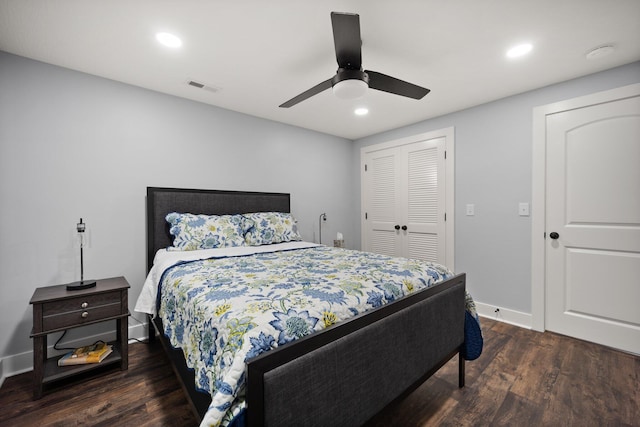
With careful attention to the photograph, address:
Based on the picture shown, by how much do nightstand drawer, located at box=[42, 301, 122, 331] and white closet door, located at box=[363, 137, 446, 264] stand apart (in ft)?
10.7

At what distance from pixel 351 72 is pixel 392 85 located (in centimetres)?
41

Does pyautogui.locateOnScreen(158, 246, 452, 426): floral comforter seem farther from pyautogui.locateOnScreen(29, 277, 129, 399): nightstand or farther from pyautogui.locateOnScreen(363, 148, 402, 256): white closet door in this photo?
pyautogui.locateOnScreen(363, 148, 402, 256): white closet door

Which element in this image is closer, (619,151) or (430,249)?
(619,151)

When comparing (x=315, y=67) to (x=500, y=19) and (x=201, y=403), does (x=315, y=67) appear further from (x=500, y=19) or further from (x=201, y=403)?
(x=201, y=403)

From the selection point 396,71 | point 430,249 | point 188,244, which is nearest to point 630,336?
point 430,249

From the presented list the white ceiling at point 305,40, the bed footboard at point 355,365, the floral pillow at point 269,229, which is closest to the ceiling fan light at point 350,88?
the white ceiling at point 305,40

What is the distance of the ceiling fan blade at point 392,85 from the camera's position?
1876 millimetres

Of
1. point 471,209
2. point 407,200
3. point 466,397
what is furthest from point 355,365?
point 407,200

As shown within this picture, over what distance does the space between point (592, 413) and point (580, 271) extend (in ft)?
4.44

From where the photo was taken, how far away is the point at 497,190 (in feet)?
10.0

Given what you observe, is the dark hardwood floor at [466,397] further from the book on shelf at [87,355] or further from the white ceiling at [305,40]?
the white ceiling at [305,40]

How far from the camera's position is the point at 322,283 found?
5.14 feet

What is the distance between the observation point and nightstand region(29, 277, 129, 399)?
183 cm

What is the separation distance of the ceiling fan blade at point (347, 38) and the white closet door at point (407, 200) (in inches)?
87.0
